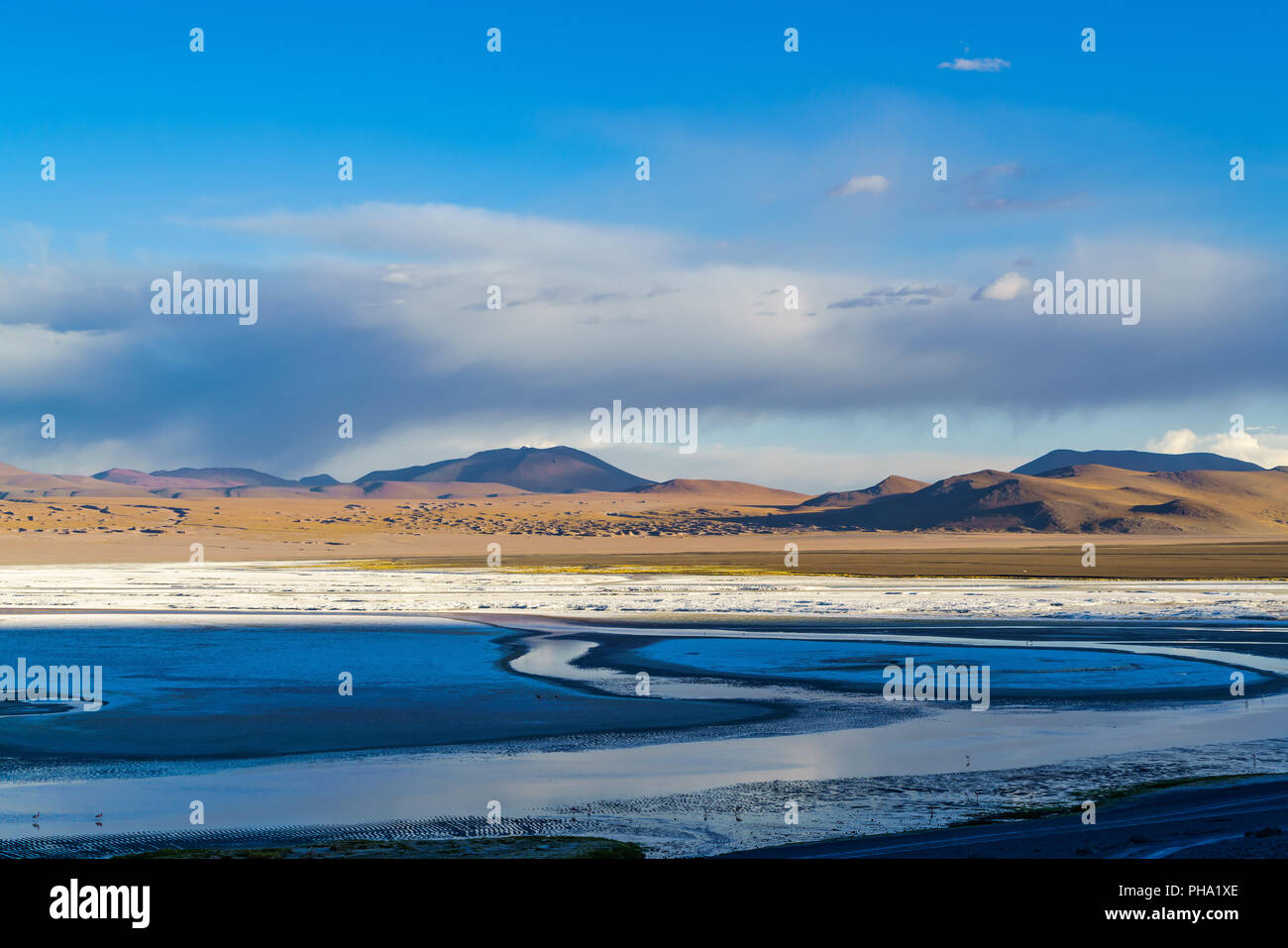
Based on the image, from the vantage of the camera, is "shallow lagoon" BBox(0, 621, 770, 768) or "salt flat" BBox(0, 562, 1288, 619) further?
"salt flat" BBox(0, 562, 1288, 619)

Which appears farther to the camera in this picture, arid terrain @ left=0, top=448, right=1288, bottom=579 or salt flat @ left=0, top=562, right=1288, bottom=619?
arid terrain @ left=0, top=448, right=1288, bottom=579

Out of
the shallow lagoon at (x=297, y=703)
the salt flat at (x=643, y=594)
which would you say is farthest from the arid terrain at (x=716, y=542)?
the shallow lagoon at (x=297, y=703)

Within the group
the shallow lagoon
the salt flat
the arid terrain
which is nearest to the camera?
the shallow lagoon

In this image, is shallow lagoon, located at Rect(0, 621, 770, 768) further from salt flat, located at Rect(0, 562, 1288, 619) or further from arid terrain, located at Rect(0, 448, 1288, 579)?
arid terrain, located at Rect(0, 448, 1288, 579)

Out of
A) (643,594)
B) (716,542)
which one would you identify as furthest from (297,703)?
(716,542)

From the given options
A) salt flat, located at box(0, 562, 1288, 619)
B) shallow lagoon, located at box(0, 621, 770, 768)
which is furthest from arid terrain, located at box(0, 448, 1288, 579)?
shallow lagoon, located at box(0, 621, 770, 768)

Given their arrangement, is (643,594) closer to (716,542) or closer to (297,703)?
(297,703)

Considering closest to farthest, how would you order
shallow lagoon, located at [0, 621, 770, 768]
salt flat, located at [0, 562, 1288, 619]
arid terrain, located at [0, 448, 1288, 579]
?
shallow lagoon, located at [0, 621, 770, 768]
salt flat, located at [0, 562, 1288, 619]
arid terrain, located at [0, 448, 1288, 579]

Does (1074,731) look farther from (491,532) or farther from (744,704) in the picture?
(491,532)

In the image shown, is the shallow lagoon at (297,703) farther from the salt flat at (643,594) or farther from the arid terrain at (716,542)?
the arid terrain at (716,542)

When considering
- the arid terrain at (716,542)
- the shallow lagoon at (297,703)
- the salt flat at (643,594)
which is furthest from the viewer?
the arid terrain at (716,542)
